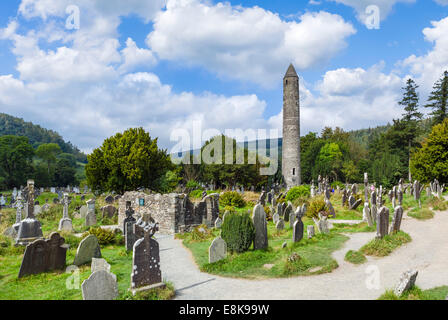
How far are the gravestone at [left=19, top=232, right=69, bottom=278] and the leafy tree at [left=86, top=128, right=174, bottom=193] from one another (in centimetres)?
1827

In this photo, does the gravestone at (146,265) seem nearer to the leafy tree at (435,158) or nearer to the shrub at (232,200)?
the shrub at (232,200)

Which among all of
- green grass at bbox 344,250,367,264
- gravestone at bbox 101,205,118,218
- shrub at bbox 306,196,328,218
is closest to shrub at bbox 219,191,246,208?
Answer: shrub at bbox 306,196,328,218

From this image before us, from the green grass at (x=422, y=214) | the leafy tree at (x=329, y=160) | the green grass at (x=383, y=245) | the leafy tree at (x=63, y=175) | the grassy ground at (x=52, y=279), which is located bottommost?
the grassy ground at (x=52, y=279)

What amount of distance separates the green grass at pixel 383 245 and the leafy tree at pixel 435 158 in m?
20.7

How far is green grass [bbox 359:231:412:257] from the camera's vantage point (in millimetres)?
9930

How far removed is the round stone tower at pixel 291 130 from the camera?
41.2 metres

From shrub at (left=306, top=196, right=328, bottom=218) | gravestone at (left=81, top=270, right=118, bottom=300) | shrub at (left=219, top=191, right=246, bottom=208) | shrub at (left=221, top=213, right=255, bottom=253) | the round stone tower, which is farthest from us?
the round stone tower

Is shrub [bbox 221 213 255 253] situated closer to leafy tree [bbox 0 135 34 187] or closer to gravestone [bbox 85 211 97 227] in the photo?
gravestone [bbox 85 211 97 227]

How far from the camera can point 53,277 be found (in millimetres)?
8688

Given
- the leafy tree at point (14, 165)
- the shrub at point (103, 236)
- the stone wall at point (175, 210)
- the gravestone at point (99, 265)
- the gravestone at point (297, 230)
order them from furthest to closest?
the leafy tree at point (14, 165) → the stone wall at point (175, 210) → the shrub at point (103, 236) → the gravestone at point (297, 230) → the gravestone at point (99, 265)

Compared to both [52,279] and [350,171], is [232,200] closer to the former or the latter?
[52,279]

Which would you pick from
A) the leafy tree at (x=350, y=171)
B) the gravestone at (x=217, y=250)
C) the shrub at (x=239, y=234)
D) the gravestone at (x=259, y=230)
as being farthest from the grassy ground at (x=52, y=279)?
the leafy tree at (x=350, y=171)

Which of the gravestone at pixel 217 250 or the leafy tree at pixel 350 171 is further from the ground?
the leafy tree at pixel 350 171

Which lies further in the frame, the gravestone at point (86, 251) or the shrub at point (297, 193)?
the shrub at point (297, 193)
